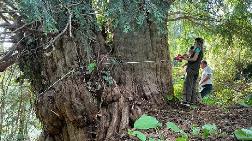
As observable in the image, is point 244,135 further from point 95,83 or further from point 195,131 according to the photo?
point 95,83

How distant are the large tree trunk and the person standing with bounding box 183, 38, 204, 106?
3.97 ft

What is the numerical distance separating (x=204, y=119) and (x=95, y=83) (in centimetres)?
162

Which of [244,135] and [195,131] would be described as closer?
[244,135]

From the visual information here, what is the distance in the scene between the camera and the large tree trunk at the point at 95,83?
5.05m

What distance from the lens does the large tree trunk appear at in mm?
5047

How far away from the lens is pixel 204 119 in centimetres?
560

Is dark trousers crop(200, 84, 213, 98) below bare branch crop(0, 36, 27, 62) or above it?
below

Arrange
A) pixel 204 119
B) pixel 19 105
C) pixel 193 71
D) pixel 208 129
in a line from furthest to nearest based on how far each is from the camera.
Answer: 1. pixel 193 71
2. pixel 19 105
3. pixel 204 119
4. pixel 208 129

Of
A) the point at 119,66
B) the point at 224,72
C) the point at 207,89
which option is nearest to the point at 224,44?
the point at 207,89

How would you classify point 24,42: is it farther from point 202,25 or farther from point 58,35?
point 202,25

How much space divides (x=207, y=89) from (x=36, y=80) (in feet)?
18.1

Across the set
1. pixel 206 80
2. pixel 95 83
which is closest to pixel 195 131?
pixel 95 83

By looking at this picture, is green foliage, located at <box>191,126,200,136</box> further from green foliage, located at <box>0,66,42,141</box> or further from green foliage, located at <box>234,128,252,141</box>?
green foliage, located at <box>0,66,42,141</box>

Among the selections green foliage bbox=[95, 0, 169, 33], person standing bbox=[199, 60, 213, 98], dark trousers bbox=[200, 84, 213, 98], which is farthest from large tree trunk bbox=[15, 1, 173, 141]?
dark trousers bbox=[200, 84, 213, 98]
